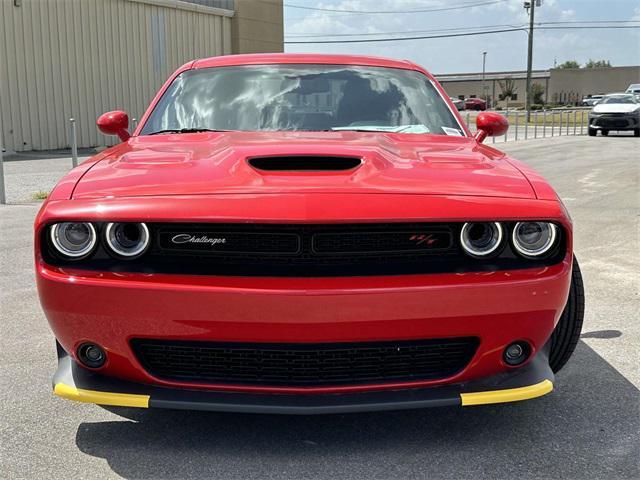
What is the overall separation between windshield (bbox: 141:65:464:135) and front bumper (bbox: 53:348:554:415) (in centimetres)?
153

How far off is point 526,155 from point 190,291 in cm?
1619

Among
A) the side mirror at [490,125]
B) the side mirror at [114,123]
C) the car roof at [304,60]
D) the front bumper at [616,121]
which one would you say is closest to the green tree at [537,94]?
the front bumper at [616,121]

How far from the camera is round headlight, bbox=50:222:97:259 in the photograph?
2359 millimetres

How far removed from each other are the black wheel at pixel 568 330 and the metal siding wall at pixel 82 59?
60.9ft

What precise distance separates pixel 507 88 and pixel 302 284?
100 m

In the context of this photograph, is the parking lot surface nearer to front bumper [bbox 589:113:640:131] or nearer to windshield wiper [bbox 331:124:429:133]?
windshield wiper [bbox 331:124:429:133]

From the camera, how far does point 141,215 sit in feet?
7.42

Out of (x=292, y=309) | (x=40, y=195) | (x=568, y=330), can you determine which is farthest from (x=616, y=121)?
(x=292, y=309)

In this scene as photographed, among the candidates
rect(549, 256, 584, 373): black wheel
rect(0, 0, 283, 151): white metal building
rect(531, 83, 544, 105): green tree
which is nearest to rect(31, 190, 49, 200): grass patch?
rect(549, 256, 584, 373): black wheel

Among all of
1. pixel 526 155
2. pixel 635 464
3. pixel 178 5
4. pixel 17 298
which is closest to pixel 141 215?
pixel 635 464

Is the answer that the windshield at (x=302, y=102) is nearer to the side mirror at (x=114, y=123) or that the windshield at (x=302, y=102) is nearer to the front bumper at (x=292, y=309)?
the side mirror at (x=114, y=123)

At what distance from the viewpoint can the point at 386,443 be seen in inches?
102

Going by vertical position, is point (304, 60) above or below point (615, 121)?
above

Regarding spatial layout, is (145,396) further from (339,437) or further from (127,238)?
(339,437)
